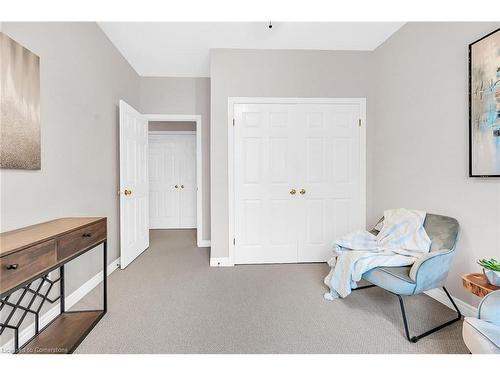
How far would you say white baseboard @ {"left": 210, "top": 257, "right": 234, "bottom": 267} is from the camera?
2936mm

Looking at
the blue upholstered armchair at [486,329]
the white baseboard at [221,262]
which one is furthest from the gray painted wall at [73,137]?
the blue upholstered armchair at [486,329]

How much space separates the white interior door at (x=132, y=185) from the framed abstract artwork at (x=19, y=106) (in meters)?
1.14

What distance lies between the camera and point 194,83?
374 cm

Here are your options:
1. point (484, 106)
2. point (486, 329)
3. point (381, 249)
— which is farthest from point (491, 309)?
point (484, 106)

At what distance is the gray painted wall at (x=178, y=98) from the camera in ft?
12.1

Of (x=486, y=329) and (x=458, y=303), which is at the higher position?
(x=486, y=329)

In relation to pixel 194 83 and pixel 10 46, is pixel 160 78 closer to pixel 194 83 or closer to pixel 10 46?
pixel 194 83

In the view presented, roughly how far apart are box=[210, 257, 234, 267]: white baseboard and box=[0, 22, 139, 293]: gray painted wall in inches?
45.0

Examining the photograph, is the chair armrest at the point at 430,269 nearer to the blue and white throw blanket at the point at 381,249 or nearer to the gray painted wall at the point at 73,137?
the blue and white throw blanket at the point at 381,249

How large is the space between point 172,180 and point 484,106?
15.7 feet

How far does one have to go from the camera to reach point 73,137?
6.91ft

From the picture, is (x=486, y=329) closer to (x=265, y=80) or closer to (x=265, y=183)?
(x=265, y=183)

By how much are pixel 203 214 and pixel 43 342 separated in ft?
7.98

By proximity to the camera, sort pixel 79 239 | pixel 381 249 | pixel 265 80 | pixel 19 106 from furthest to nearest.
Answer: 1. pixel 265 80
2. pixel 381 249
3. pixel 79 239
4. pixel 19 106
